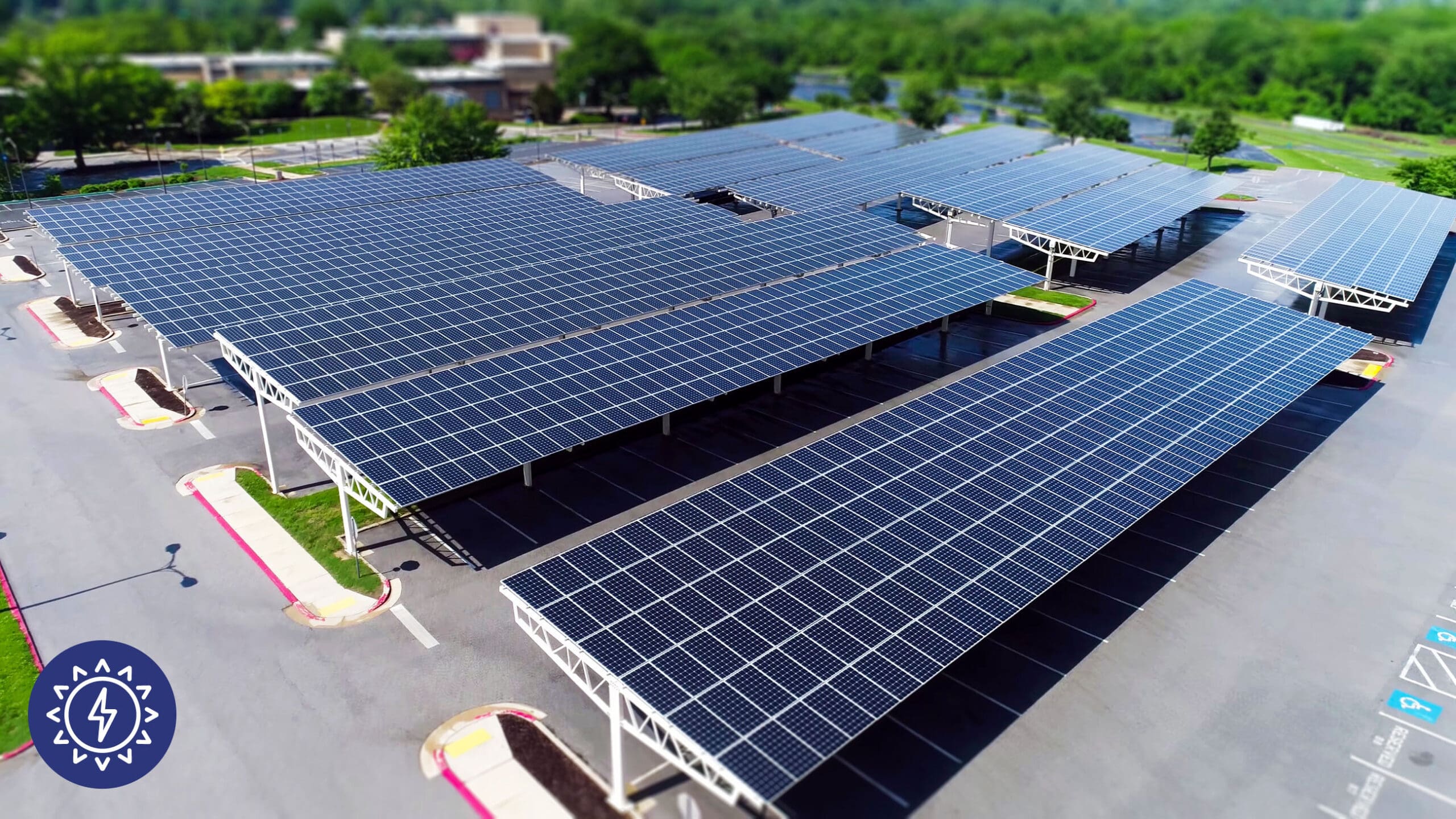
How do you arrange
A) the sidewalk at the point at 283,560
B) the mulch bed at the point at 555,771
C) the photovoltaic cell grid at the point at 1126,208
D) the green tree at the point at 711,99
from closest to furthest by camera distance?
the mulch bed at the point at 555,771
the sidewalk at the point at 283,560
the photovoltaic cell grid at the point at 1126,208
the green tree at the point at 711,99

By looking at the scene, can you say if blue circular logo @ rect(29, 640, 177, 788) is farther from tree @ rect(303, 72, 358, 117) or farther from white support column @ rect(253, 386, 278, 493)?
tree @ rect(303, 72, 358, 117)

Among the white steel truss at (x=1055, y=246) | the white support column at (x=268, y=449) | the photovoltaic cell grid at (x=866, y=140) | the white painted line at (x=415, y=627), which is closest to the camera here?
the white painted line at (x=415, y=627)

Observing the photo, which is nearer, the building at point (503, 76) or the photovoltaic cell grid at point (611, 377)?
the photovoltaic cell grid at point (611, 377)

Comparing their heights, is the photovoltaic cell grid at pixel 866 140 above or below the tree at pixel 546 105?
below

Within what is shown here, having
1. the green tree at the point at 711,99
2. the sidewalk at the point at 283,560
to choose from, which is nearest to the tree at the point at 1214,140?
the green tree at the point at 711,99

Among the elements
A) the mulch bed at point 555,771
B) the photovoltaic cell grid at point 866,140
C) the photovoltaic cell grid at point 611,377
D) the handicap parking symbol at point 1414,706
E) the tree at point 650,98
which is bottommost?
the handicap parking symbol at point 1414,706

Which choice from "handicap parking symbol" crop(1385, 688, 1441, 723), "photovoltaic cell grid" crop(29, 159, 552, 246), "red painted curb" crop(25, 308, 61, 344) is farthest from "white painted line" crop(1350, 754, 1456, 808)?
"red painted curb" crop(25, 308, 61, 344)

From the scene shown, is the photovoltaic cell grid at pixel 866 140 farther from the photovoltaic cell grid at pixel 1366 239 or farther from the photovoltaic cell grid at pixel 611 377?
the photovoltaic cell grid at pixel 611 377

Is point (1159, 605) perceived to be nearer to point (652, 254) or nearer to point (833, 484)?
point (833, 484)
